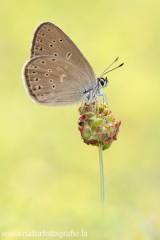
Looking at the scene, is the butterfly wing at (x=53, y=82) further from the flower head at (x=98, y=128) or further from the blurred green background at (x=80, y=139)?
the blurred green background at (x=80, y=139)

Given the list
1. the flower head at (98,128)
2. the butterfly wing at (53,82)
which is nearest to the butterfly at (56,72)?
the butterfly wing at (53,82)

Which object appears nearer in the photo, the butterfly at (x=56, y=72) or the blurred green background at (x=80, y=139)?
the blurred green background at (x=80, y=139)

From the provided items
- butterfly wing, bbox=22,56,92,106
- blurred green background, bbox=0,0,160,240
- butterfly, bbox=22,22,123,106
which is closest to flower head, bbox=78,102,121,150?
blurred green background, bbox=0,0,160,240

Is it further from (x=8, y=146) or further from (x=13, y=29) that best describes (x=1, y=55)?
(x=8, y=146)

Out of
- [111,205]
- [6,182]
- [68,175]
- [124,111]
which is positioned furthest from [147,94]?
[111,205]

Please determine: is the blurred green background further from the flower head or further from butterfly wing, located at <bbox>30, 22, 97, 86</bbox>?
butterfly wing, located at <bbox>30, 22, 97, 86</bbox>

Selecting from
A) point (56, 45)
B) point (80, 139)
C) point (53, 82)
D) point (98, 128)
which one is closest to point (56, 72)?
point (53, 82)

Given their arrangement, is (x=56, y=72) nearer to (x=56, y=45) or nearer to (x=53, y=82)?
(x=53, y=82)
